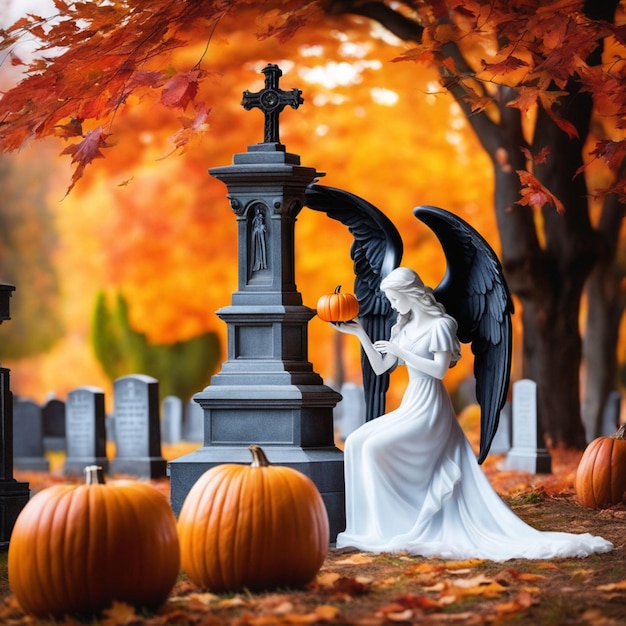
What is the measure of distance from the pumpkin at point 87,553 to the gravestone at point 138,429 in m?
8.35

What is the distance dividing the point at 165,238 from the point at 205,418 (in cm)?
1479

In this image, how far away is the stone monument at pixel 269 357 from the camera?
8.59m

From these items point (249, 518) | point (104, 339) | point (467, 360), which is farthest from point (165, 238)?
point (249, 518)

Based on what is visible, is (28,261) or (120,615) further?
(28,261)

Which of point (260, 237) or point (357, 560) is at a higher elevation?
point (260, 237)

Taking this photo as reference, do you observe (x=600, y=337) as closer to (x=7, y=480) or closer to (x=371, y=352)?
(x=371, y=352)

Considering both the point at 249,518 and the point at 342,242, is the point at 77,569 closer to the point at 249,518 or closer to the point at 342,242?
the point at 249,518

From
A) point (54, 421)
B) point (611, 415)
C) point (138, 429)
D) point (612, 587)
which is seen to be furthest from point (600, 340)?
point (612, 587)

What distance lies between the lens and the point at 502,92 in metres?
14.9

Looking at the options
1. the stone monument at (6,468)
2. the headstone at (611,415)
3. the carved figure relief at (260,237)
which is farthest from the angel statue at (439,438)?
the headstone at (611,415)

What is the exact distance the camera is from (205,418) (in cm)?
883

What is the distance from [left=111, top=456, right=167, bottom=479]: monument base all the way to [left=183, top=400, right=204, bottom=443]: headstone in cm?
596

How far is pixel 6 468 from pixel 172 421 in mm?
11356

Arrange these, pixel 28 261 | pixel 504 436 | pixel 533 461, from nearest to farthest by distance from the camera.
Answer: pixel 533 461 < pixel 504 436 < pixel 28 261
